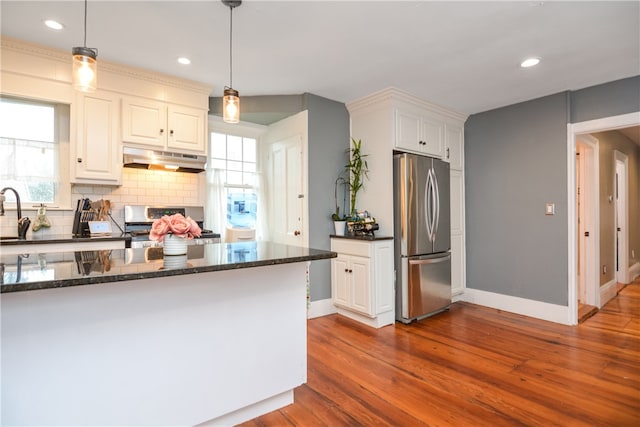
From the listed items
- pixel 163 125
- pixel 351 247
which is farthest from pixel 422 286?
pixel 163 125

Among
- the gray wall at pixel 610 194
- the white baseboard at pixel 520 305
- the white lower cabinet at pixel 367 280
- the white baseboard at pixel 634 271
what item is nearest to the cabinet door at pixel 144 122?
the white lower cabinet at pixel 367 280

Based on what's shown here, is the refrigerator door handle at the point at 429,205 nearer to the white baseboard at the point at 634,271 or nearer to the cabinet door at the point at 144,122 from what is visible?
the cabinet door at the point at 144,122

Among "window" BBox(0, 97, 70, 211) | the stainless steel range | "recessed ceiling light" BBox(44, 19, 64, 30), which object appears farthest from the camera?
the stainless steel range

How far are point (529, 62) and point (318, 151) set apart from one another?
2.13 m

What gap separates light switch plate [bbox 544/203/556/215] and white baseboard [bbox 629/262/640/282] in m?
3.24

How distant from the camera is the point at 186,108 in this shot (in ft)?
10.7

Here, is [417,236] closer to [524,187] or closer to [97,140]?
[524,187]

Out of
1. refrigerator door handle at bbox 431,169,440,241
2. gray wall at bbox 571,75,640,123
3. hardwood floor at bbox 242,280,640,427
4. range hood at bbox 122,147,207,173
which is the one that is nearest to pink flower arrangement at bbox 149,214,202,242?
hardwood floor at bbox 242,280,640,427

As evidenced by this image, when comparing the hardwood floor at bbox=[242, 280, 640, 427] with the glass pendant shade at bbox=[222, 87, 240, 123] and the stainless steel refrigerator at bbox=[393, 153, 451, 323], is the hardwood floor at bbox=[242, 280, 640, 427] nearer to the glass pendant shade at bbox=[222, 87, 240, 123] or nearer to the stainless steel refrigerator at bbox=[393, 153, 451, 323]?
the stainless steel refrigerator at bbox=[393, 153, 451, 323]

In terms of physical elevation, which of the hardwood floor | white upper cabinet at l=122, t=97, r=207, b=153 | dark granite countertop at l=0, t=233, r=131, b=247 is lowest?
the hardwood floor

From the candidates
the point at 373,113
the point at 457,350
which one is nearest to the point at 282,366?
the point at 457,350

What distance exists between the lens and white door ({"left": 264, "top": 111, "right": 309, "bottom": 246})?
3617mm

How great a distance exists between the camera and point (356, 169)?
3791mm

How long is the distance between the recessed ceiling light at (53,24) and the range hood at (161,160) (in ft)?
3.24
